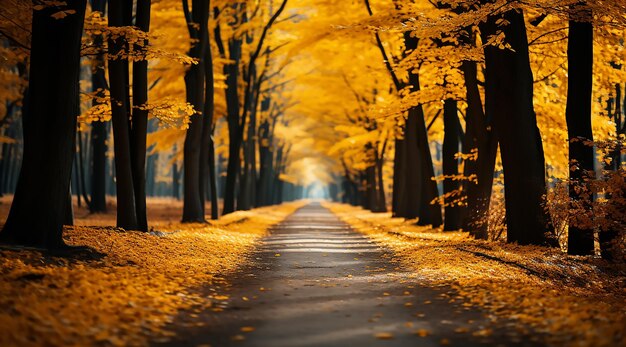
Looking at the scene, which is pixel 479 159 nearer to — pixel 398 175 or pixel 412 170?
pixel 412 170

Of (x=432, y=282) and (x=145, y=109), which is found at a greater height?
(x=145, y=109)

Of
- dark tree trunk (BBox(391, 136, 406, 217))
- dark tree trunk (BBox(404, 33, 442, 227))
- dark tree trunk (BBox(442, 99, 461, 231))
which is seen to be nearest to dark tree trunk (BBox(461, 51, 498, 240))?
dark tree trunk (BBox(442, 99, 461, 231))

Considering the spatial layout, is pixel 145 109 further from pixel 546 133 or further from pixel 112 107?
pixel 546 133

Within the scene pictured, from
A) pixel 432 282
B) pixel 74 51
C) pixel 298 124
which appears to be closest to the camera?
pixel 432 282

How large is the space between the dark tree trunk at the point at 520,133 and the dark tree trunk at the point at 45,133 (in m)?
8.74

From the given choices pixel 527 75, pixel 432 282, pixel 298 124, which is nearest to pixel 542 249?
pixel 527 75

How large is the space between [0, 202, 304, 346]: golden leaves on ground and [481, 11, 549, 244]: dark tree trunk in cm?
617

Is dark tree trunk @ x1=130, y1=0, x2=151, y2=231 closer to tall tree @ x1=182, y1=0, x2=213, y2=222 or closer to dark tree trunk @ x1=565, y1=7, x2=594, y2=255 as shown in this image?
tall tree @ x1=182, y1=0, x2=213, y2=222

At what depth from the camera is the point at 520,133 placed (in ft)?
47.4

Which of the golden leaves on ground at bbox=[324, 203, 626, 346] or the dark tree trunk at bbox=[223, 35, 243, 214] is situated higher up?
the dark tree trunk at bbox=[223, 35, 243, 214]

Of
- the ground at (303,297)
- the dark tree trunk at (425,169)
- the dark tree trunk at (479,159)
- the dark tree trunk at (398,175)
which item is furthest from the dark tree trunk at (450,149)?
the dark tree trunk at (398,175)

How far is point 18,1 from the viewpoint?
38.2 feet

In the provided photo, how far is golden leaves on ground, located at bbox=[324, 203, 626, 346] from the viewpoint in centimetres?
654

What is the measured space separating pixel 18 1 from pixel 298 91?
112ft
